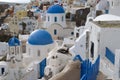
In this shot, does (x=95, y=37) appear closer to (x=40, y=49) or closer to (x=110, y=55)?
(x=110, y=55)

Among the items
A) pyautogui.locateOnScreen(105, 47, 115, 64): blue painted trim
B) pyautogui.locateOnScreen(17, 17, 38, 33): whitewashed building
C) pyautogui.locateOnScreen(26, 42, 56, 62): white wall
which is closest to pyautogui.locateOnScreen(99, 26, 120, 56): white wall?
pyautogui.locateOnScreen(105, 47, 115, 64): blue painted trim

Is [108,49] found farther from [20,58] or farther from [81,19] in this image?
[81,19]

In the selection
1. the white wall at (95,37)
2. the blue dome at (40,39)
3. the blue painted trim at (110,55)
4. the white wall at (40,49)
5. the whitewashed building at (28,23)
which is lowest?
the whitewashed building at (28,23)

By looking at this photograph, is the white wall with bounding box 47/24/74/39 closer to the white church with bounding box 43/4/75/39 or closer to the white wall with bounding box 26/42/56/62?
the white church with bounding box 43/4/75/39

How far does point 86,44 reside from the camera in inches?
632

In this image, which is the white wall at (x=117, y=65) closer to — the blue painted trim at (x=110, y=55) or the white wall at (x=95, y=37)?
the blue painted trim at (x=110, y=55)

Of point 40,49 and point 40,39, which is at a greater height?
point 40,39

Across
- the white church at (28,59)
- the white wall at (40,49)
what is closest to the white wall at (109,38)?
the white church at (28,59)

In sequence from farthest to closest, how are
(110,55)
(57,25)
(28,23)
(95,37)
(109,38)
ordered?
1. (28,23)
2. (57,25)
3. (95,37)
4. (109,38)
5. (110,55)

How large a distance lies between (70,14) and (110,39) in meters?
27.2

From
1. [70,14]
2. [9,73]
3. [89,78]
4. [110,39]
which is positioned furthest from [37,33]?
[70,14]

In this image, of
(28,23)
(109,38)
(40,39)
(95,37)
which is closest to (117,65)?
(109,38)

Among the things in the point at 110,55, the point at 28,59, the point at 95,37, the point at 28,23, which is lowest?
the point at 28,23

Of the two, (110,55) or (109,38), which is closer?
(110,55)
